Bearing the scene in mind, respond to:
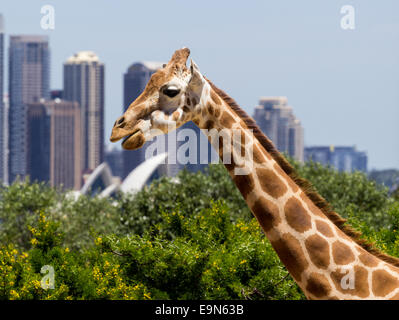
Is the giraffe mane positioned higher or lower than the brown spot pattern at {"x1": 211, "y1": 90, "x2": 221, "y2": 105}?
lower

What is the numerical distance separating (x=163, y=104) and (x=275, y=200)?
5.50ft

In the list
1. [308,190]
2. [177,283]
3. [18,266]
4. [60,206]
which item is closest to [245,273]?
[177,283]

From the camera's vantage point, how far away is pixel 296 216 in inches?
296

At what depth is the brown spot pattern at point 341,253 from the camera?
24.3 feet

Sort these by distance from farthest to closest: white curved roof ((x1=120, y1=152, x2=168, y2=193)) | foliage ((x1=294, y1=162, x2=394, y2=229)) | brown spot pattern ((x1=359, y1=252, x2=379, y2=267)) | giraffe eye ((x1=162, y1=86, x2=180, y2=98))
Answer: white curved roof ((x1=120, y1=152, x2=168, y2=193)) < foliage ((x1=294, y1=162, x2=394, y2=229)) < brown spot pattern ((x1=359, y1=252, x2=379, y2=267)) < giraffe eye ((x1=162, y1=86, x2=180, y2=98))

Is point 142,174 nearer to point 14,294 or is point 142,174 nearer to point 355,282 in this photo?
point 14,294

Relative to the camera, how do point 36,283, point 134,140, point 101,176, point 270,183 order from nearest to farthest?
point 134,140
point 270,183
point 36,283
point 101,176

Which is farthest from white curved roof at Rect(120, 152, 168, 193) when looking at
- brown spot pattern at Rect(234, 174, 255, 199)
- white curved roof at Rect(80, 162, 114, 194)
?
brown spot pattern at Rect(234, 174, 255, 199)

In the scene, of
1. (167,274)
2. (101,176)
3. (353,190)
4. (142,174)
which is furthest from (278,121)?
(167,274)

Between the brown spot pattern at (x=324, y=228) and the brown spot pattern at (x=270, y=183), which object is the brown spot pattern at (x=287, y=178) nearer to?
the brown spot pattern at (x=270, y=183)

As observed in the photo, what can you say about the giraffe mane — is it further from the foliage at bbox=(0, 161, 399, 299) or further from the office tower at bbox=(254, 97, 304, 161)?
the office tower at bbox=(254, 97, 304, 161)

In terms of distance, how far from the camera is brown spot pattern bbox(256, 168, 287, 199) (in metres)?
7.57
